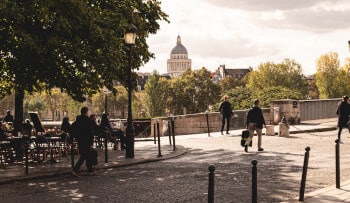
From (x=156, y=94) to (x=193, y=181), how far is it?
88.9 metres

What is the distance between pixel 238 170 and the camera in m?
12.6

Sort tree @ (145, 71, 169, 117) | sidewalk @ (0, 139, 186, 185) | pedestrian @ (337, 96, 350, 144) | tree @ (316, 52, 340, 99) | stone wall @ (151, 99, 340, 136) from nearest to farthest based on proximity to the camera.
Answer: sidewalk @ (0, 139, 186, 185), pedestrian @ (337, 96, 350, 144), stone wall @ (151, 99, 340, 136), tree @ (316, 52, 340, 99), tree @ (145, 71, 169, 117)

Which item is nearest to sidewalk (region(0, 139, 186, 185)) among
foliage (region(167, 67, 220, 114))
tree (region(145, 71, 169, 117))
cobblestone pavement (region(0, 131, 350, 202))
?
cobblestone pavement (region(0, 131, 350, 202))

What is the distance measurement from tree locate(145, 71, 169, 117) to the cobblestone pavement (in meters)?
82.7

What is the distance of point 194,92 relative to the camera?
95.0 meters

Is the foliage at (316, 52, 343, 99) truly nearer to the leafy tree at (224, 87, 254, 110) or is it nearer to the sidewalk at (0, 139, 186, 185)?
the leafy tree at (224, 87, 254, 110)

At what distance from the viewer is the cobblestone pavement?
9.41m

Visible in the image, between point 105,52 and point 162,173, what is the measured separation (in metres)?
4.71

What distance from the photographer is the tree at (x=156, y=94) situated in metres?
99.6

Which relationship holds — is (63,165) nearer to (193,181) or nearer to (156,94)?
(193,181)

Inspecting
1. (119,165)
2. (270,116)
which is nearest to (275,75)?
(270,116)

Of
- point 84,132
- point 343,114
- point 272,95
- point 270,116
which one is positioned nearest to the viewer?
point 84,132

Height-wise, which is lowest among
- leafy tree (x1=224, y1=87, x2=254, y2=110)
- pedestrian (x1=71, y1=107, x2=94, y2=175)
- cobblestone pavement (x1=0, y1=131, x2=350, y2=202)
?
cobblestone pavement (x1=0, y1=131, x2=350, y2=202)

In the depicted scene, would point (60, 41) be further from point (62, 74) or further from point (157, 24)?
point (157, 24)
